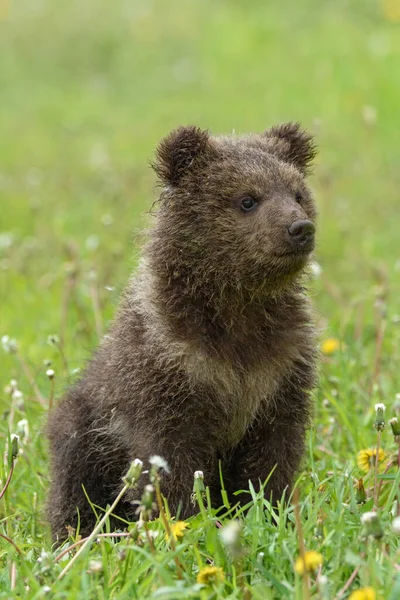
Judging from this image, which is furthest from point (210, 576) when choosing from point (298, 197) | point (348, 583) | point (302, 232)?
point (298, 197)

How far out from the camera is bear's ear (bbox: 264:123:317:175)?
173 inches

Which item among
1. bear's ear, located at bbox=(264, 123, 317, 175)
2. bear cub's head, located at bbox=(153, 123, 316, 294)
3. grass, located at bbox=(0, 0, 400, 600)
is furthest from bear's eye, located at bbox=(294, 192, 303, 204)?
grass, located at bbox=(0, 0, 400, 600)

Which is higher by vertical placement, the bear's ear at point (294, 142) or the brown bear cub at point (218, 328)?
the bear's ear at point (294, 142)

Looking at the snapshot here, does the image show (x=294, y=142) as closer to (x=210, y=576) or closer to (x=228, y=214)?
(x=228, y=214)

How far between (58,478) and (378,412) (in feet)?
5.12

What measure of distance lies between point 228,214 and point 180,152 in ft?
1.07

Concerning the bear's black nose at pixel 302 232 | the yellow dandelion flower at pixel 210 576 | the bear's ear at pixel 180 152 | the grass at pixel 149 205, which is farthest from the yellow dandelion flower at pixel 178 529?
the bear's ear at pixel 180 152

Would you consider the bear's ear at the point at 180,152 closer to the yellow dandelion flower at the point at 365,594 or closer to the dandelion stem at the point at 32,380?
the dandelion stem at the point at 32,380

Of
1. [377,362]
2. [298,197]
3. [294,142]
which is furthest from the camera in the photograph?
[377,362]

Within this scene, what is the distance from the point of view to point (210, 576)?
10.5ft

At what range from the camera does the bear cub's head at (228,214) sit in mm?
3926

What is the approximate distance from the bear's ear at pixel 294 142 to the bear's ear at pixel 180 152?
15.1 inches

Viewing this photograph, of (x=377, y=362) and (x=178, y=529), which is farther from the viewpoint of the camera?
(x=377, y=362)

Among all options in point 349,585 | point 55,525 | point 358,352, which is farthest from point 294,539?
point 358,352
